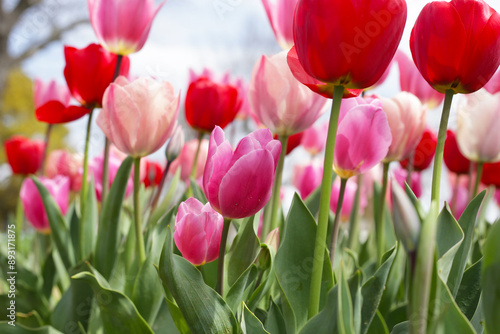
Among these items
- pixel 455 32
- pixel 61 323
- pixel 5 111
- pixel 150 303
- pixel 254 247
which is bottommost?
pixel 5 111

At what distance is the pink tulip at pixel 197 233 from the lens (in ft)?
1.67

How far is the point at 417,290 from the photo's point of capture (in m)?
0.31

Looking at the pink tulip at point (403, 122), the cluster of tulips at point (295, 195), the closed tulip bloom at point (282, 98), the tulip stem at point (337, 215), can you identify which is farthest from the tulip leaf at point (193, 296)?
the pink tulip at point (403, 122)

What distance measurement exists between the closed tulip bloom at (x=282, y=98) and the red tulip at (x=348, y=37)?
217 mm

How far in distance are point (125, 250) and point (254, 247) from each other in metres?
0.30

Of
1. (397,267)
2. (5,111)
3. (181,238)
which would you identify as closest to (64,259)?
(181,238)

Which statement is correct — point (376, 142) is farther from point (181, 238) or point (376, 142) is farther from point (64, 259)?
point (64, 259)

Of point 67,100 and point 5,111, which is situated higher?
point 67,100

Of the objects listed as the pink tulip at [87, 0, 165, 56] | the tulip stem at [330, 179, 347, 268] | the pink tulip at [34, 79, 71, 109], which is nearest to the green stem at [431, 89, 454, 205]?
the tulip stem at [330, 179, 347, 268]

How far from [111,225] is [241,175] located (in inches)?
13.7

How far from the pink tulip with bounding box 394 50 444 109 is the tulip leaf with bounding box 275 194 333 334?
0.46 m

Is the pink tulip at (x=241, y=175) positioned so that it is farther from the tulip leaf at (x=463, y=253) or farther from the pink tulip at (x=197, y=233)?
the tulip leaf at (x=463, y=253)

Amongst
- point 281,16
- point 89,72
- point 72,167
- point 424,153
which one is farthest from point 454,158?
point 72,167

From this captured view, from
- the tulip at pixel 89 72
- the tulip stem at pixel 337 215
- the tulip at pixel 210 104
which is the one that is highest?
the tulip at pixel 89 72
